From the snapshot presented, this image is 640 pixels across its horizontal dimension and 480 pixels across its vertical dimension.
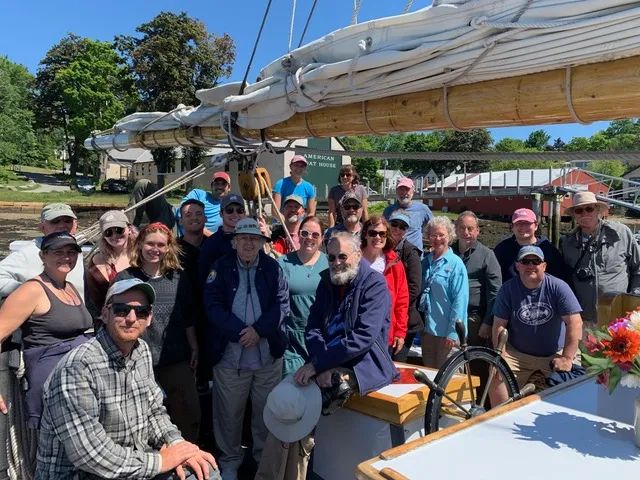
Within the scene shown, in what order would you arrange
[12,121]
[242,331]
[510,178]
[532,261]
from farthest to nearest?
[12,121], [510,178], [532,261], [242,331]

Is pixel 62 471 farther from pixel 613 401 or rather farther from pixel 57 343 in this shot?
pixel 613 401

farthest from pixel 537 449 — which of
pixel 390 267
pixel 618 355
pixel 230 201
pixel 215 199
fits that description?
pixel 215 199

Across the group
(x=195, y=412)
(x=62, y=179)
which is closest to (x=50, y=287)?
(x=195, y=412)

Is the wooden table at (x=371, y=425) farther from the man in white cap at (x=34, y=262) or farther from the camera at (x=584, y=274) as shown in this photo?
the man in white cap at (x=34, y=262)

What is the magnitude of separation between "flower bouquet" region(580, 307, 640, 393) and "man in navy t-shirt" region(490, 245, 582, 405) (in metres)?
1.34

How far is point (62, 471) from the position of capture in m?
2.14

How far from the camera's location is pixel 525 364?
347 centimetres

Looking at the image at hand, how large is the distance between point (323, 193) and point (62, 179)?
29807mm

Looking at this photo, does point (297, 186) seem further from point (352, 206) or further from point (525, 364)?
point (525, 364)

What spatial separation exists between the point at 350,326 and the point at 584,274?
214 cm

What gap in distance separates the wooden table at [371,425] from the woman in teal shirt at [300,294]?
51 cm

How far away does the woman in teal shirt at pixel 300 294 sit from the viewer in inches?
141

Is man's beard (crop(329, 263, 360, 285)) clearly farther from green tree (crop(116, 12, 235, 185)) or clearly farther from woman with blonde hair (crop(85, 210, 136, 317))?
green tree (crop(116, 12, 235, 185))

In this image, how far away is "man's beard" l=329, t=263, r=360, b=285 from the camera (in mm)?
2932
